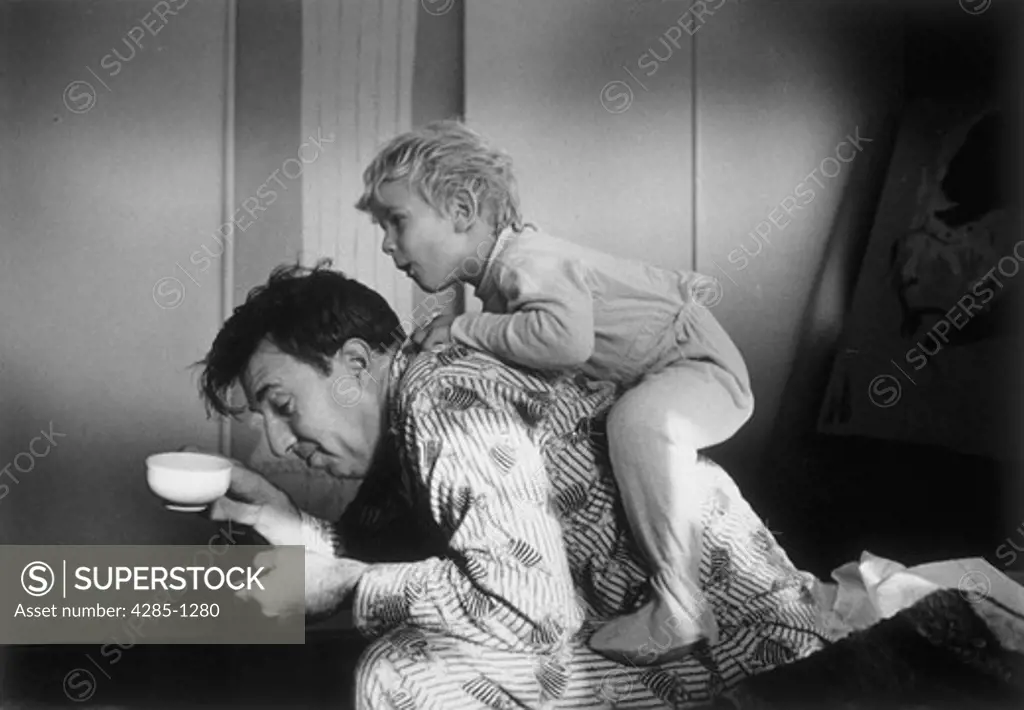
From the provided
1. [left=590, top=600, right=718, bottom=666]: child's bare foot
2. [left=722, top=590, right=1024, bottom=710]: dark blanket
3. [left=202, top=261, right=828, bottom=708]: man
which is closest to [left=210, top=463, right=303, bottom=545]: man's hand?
[left=202, top=261, right=828, bottom=708]: man

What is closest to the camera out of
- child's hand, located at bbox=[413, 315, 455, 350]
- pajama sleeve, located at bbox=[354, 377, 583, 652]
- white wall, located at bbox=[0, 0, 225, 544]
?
pajama sleeve, located at bbox=[354, 377, 583, 652]

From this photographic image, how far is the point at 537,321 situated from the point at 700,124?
65 centimetres

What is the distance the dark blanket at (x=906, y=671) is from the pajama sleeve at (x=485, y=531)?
50cm

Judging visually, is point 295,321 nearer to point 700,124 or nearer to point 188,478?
point 188,478

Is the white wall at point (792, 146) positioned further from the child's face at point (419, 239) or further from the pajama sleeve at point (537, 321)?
the child's face at point (419, 239)

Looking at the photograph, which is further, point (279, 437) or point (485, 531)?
point (279, 437)

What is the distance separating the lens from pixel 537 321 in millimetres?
2070

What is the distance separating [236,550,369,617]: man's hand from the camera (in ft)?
7.12

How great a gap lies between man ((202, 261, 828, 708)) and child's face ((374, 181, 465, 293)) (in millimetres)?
118

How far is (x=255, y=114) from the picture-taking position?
88.5 inches

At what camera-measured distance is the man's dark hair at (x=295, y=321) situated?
216cm

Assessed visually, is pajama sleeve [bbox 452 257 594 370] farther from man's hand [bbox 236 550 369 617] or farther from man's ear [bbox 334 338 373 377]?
man's hand [bbox 236 550 369 617]

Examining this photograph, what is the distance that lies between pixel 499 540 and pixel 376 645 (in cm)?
37

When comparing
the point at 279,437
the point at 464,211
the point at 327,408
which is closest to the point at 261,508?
the point at 279,437
